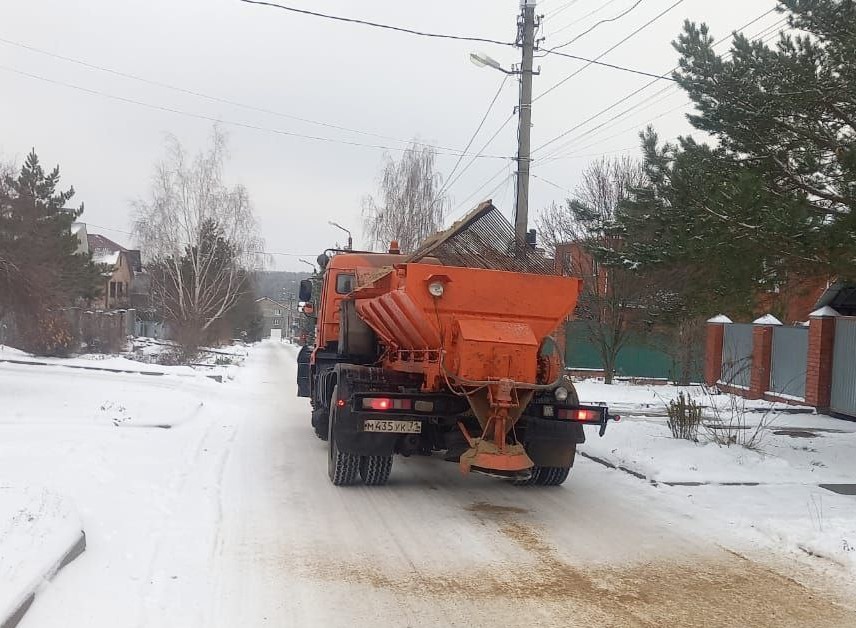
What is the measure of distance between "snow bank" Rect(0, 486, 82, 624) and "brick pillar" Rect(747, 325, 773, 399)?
18438mm

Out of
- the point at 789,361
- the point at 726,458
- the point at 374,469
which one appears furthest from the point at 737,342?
the point at 374,469

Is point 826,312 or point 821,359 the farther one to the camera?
point 826,312

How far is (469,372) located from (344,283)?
4687mm

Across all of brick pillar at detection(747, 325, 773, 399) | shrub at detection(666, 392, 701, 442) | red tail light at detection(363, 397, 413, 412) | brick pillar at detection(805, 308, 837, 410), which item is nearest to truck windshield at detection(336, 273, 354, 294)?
red tail light at detection(363, 397, 413, 412)

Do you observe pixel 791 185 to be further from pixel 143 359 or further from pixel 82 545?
pixel 143 359

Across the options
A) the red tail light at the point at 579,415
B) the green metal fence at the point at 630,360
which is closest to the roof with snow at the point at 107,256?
the green metal fence at the point at 630,360

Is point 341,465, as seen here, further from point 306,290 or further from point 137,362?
point 137,362

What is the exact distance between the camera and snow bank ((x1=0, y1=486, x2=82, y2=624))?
416cm

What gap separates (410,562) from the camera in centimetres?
558

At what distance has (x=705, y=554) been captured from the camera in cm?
603

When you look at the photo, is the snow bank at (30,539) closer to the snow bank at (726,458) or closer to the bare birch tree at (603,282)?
the snow bank at (726,458)

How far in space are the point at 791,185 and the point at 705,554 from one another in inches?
203

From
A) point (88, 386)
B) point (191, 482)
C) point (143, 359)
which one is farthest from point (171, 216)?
point (191, 482)

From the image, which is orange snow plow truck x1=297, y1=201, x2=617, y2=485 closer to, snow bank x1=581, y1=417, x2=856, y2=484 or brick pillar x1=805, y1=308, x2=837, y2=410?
snow bank x1=581, y1=417, x2=856, y2=484
